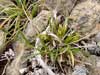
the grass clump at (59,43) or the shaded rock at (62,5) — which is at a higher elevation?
the shaded rock at (62,5)

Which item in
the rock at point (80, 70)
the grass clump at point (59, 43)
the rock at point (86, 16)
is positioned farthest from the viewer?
the rock at point (86, 16)

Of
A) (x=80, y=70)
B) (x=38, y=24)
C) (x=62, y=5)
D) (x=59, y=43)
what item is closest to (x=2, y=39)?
(x=38, y=24)

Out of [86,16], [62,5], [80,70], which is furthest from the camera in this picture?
[62,5]

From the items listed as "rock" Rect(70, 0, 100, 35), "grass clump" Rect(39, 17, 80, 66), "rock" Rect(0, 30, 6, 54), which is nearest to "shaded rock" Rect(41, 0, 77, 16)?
"rock" Rect(70, 0, 100, 35)

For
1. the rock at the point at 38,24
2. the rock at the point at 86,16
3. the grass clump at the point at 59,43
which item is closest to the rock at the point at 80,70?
the grass clump at the point at 59,43

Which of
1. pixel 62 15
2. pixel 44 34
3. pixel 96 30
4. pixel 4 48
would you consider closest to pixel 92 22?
pixel 96 30

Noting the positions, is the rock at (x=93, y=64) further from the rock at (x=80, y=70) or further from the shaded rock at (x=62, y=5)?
the shaded rock at (x=62, y=5)

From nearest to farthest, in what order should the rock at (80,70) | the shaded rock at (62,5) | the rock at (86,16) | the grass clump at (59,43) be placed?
the rock at (80,70) < the grass clump at (59,43) < the rock at (86,16) < the shaded rock at (62,5)

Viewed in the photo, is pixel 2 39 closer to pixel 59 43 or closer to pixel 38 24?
pixel 38 24
